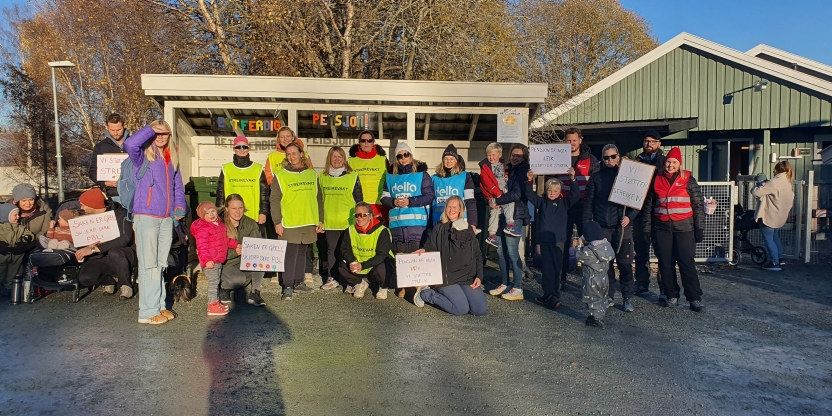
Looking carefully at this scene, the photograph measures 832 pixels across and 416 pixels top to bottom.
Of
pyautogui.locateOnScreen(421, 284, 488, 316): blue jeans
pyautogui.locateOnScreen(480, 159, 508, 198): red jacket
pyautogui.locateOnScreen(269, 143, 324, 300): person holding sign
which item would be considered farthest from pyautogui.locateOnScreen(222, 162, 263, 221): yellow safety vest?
pyautogui.locateOnScreen(480, 159, 508, 198): red jacket

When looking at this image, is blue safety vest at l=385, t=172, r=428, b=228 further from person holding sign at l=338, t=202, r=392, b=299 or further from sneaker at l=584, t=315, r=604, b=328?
sneaker at l=584, t=315, r=604, b=328

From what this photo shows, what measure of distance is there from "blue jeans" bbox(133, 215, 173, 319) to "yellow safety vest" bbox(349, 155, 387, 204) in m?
2.51

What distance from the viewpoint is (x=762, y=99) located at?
15.7 meters

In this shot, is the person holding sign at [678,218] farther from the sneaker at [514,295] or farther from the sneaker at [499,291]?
the sneaker at [499,291]

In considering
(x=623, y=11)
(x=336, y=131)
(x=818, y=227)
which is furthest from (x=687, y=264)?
(x=623, y=11)

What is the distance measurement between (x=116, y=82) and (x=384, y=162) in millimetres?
24636

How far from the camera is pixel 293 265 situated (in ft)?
21.9

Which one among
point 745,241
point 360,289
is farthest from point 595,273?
point 745,241

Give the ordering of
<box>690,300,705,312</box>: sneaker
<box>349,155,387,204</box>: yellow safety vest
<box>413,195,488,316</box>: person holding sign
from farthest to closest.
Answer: <box>349,155,387,204</box>: yellow safety vest
<box>690,300,705,312</box>: sneaker
<box>413,195,488,316</box>: person holding sign

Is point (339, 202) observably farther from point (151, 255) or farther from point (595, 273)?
point (595, 273)

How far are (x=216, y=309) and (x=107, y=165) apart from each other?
2.35m

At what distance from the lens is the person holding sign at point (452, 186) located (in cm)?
673

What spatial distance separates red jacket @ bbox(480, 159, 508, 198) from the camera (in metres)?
6.91

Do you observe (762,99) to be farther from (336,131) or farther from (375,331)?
(375,331)
